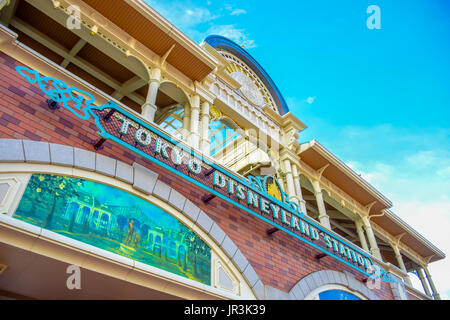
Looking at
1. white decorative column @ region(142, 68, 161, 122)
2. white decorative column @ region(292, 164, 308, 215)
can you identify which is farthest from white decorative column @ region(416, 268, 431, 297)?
white decorative column @ region(142, 68, 161, 122)

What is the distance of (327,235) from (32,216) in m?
7.74

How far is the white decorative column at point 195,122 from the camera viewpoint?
937 centimetres

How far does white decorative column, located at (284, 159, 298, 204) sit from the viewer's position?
12.1m

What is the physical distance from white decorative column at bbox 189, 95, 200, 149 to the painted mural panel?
2.87 metres

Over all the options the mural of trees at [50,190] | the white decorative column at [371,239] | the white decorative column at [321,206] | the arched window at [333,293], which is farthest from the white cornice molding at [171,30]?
the white decorative column at [371,239]

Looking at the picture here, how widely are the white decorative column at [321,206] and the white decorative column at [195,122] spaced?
18.5 feet

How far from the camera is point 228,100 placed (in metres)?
12.3

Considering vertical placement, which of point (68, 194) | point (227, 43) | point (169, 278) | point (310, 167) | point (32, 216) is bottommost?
point (169, 278)

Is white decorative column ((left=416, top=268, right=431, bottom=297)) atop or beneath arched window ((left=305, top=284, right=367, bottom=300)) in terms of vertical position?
atop

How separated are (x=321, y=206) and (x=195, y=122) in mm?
5965

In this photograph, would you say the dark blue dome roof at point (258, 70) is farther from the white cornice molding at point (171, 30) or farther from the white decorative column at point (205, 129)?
the white decorative column at point (205, 129)

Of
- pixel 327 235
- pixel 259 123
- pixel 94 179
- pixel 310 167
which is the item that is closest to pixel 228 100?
pixel 259 123

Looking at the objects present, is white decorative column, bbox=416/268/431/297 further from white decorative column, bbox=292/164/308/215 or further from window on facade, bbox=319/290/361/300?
white decorative column, bbox=292/164/308/215
